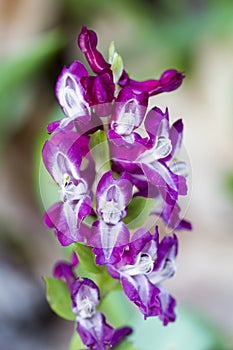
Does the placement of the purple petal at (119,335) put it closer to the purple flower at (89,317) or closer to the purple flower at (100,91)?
the purple flower at (89,317)

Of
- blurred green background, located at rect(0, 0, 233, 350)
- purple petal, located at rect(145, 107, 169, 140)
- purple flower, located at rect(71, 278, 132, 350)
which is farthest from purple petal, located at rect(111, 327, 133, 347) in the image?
blurred green background, located at rect(0, 0, 233, 350)

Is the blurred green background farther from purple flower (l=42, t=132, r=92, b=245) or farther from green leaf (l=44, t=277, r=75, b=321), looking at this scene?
purple flower (l=42, t=132, r=92, b=245)

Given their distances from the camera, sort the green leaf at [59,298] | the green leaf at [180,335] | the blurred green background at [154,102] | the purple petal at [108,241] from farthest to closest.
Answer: the blurred green background at [154,102]
the green leaf at [180,335]
the green leaf at [59,298]
the purple petal at [108,241]

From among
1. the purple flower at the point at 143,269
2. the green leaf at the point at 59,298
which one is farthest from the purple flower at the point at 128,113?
the green leaf at the point at 59,298

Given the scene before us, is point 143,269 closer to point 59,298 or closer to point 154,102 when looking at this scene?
point 59,298

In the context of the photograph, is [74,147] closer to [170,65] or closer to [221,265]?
[221,265]

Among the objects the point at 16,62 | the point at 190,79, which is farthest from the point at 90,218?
the point at 190,79

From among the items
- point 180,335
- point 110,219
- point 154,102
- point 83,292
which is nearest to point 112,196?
point 110,219
